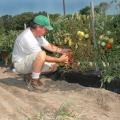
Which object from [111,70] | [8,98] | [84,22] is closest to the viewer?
[8,98]

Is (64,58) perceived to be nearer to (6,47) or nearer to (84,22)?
(84,22)

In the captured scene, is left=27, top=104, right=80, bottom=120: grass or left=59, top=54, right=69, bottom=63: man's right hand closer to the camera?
left=27, top=104, right=80, bottom=120: grass

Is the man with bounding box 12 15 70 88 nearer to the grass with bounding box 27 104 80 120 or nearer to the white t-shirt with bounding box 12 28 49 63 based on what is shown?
the white t-shirt with bounding box 12 28 49 63

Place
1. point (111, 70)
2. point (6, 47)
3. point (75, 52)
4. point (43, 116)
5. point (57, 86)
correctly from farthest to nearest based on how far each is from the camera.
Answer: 1. point (6, 47)
2. point (75, 52)
3. point (57, 86)
4. point (111, 70)
5. point (43, 116)

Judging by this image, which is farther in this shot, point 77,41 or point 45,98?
point 77,41

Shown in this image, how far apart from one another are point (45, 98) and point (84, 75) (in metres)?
1.57

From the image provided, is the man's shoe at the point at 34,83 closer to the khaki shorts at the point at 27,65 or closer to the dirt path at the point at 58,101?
the dirt path at the point at 58,101

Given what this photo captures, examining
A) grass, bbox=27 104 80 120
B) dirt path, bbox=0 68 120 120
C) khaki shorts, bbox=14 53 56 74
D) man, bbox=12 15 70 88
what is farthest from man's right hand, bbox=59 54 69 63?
grass, bbox=27 104 80 120

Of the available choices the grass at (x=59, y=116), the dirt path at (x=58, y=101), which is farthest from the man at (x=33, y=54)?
the grass at (x=59, y=116)

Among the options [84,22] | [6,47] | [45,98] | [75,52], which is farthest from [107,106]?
[6,47]

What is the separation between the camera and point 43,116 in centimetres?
554

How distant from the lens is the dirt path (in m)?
5.84

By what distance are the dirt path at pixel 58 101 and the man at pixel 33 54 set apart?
31cm

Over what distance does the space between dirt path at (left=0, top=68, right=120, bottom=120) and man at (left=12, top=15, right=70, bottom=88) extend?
12.4 inches
